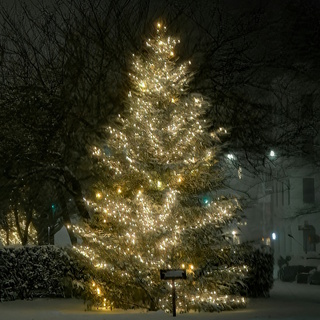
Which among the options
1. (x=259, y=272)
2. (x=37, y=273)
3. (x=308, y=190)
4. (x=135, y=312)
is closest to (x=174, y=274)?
(x=135, y=312)

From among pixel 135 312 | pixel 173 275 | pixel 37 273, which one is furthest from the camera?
pixel 37 273

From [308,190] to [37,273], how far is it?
37228 mm

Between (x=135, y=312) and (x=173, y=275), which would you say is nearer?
(x=173, y=275)

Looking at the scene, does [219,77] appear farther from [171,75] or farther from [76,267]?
[76,267]

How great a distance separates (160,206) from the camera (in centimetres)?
1897

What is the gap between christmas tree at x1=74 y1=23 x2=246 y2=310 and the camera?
61.9 ft

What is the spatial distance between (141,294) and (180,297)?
118 cm

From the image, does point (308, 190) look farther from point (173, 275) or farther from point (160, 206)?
point (173, 275)

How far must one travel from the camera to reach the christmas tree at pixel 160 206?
61.9 ft

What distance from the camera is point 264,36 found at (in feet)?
81.5

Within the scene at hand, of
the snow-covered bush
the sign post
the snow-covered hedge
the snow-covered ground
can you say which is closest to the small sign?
the sign post

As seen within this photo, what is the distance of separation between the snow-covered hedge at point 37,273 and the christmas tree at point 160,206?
437 centimetres

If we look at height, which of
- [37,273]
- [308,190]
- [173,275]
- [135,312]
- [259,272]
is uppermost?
[308,190]

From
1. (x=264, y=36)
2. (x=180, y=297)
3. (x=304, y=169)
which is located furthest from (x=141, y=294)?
(x=304, y=169)
